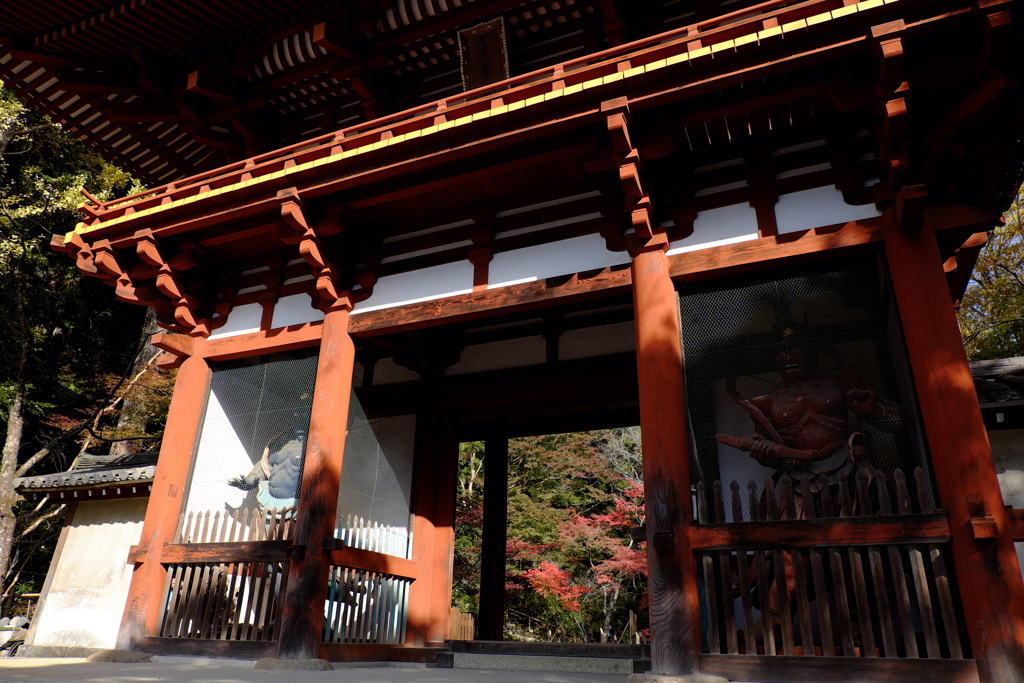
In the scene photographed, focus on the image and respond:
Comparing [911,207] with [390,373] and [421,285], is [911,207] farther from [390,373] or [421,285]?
[390,373]

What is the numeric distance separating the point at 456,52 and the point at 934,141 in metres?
4.86

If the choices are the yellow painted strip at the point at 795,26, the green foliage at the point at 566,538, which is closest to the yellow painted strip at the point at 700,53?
the yellow painted strip at the point at 795,26

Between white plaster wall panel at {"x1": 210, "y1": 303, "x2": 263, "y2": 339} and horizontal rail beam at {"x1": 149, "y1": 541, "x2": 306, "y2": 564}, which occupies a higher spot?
white plaster wall panel at {"x1": 210, "y1": 303, "x2": 263, "y2": 339}

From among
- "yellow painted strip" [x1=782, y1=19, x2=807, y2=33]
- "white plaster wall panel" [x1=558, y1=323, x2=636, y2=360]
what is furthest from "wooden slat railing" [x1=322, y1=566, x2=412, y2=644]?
"yellow painted strip" [x1=782, y1=19, x2=807, y2=33]

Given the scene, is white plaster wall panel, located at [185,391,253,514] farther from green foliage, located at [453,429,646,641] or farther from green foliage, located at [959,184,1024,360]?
green foliage, located at [959,184,1024,360]

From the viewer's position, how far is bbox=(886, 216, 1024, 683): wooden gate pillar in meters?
3.56

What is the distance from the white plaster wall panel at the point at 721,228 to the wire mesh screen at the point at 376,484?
3682 millimetres

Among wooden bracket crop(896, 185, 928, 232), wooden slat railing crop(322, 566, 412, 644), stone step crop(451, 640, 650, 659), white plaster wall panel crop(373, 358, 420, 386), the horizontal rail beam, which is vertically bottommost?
stone step crop(451, 640, 650, 659)

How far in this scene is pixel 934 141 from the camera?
4.53m

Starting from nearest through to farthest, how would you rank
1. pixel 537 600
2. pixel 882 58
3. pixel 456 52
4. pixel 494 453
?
1. pixel 882 58
2. pixel 456 52
3. pixel 494 453
4. pixel 537 600

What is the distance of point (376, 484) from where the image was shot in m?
7.05

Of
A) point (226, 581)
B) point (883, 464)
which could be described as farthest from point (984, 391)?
point (226, 581)

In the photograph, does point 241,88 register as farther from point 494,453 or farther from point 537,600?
point 537,600

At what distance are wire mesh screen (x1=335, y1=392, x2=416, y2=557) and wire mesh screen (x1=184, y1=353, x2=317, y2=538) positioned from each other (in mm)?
529
